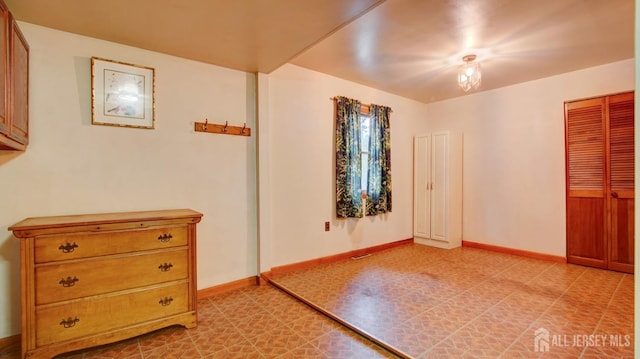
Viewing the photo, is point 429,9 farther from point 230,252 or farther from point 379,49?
point 230,252

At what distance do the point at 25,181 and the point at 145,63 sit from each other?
4.12ft

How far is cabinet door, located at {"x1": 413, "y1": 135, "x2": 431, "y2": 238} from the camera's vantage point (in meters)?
4.72

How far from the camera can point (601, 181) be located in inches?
138

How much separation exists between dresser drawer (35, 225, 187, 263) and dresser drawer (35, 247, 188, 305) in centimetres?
4

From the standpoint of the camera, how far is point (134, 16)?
2.03 m

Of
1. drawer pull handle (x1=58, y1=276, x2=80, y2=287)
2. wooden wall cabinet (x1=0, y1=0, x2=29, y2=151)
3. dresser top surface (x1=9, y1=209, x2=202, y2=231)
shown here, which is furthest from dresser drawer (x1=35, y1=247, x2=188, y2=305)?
wooden wall cabinet (x1=0, y1=0, x2=29, y2=151)

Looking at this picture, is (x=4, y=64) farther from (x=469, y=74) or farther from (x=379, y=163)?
(x=379, y=163)

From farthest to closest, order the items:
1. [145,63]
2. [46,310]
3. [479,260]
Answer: [479,260], [145,63], [46,310]

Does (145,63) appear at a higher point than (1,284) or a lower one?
higher

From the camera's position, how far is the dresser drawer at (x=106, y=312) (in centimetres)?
179

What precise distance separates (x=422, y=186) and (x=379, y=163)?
1022 mm

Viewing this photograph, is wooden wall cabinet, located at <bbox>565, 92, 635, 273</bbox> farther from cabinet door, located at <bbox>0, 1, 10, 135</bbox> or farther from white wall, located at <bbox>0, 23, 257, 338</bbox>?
cabinet door, located at <bbox>0, 1, 10, 135</bbox>

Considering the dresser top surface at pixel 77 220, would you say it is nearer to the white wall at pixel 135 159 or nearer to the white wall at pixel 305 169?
the white wall at pixel 135 159

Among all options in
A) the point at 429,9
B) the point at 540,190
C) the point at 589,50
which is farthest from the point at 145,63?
the point at 540,190
